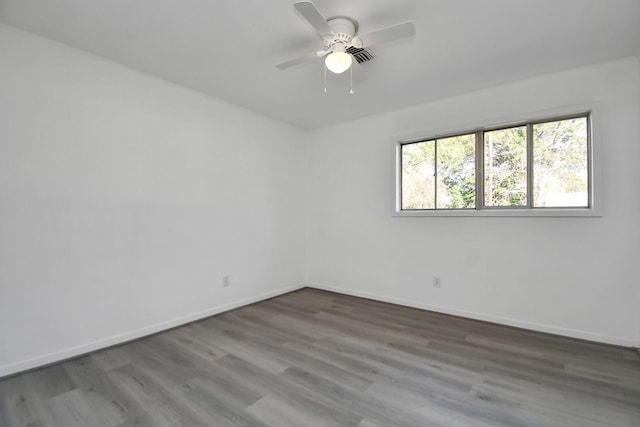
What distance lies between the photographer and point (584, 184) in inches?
110

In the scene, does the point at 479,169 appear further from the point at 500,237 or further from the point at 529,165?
the point at 500,237

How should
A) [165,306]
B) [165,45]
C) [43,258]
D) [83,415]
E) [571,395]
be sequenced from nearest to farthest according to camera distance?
[83,415] → [571,395] → [43,258] → [165,45] → [165,306]

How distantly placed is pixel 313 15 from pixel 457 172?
8.52 feet

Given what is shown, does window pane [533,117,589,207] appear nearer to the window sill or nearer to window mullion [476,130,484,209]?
the window sill

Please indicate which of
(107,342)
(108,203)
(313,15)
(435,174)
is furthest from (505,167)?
(107,342)

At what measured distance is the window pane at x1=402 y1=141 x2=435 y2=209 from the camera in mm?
3700

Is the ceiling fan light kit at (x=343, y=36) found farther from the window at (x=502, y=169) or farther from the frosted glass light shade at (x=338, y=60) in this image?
the window at (x=502, y=169)

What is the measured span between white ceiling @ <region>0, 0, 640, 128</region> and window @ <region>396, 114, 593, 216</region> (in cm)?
59

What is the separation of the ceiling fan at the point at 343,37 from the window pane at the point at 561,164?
6.97ft

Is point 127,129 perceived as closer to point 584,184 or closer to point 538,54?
point 538,54

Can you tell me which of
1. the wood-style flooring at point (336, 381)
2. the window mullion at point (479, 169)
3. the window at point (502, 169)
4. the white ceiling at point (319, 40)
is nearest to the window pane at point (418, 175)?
the window at point (502, 169)

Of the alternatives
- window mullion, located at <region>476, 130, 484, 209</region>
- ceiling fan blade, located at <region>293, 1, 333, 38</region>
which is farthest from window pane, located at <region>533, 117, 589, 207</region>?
ceiling fan blade, located at <region>293, 1, 333, 38</region>

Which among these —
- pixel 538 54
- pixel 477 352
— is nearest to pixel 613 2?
pixel 538 54

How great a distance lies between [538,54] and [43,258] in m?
4.45
